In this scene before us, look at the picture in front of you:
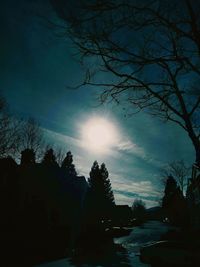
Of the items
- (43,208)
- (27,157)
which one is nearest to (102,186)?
(27,157)

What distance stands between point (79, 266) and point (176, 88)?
929 cm

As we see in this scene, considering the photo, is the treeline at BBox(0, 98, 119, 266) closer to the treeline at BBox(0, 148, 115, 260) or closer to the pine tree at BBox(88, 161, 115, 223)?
the treeline at BBox(0, 148, 115, 260)

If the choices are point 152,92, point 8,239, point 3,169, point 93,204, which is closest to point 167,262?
point 152,92

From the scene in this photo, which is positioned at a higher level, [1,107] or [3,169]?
[1,107]

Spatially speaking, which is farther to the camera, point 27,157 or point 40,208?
point 27,157

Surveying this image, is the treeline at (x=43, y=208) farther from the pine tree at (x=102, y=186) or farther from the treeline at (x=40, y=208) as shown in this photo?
the pine tree at (x=102, y=186)

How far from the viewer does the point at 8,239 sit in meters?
16.8

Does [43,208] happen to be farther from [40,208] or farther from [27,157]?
[27,157]

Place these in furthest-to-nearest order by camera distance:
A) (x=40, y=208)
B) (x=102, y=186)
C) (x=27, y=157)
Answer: (x=102, y=186), (x=27, y=157), (x=40, y=208)

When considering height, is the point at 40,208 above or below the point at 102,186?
below

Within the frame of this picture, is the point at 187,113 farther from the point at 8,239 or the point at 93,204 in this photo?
the point at 93,204

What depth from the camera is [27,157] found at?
35938 millimetres

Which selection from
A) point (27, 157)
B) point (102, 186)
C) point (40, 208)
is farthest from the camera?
point (102, 186)

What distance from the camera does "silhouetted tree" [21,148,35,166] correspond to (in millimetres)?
34744
